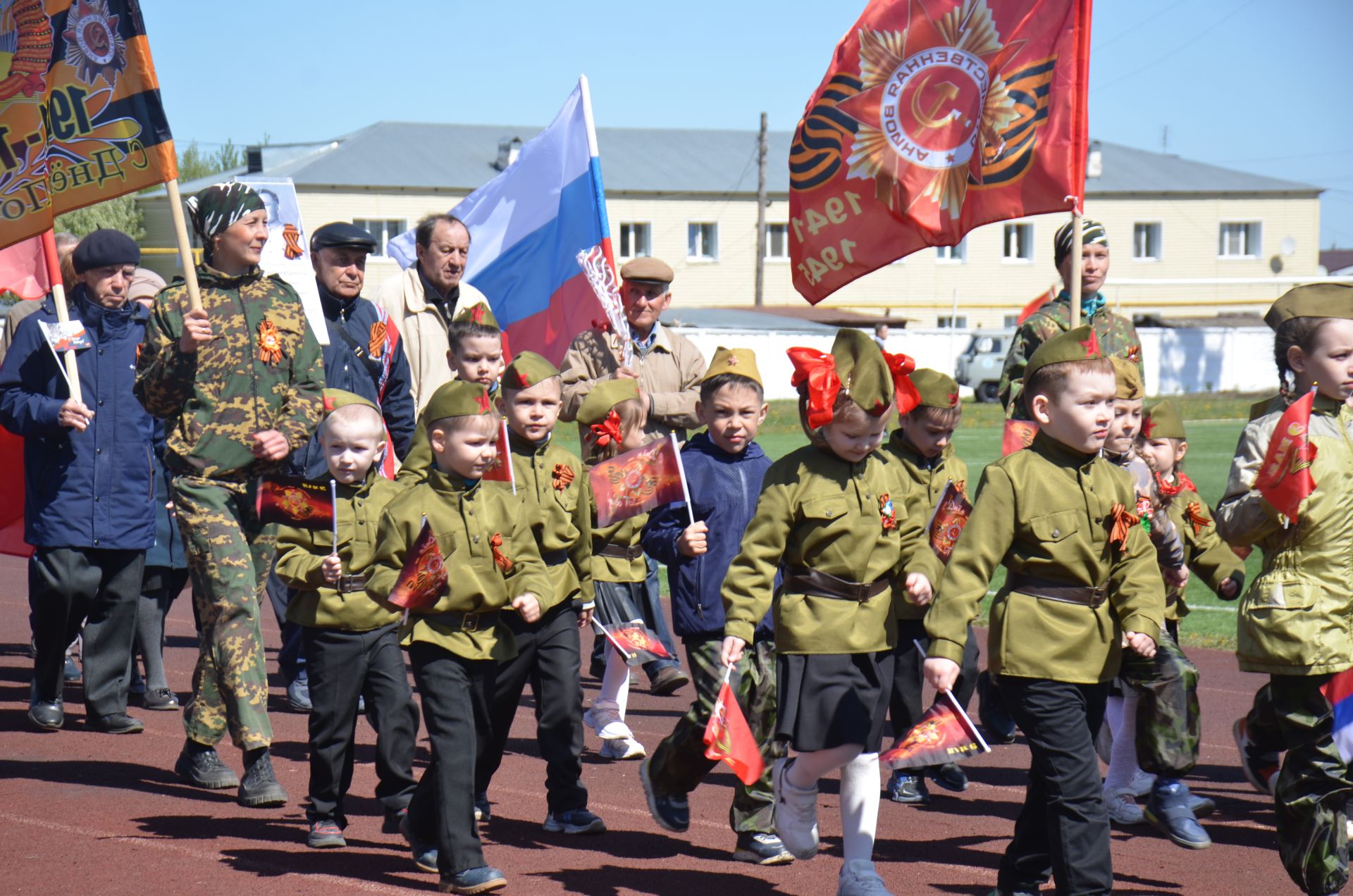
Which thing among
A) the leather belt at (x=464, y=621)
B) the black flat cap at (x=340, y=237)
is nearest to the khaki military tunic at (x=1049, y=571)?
the leather belt at (x=464, y=621)

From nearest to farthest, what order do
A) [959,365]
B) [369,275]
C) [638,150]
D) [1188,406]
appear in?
1. [1188,406]
2. [959,365]
3. [369,275]
4. [638,150]

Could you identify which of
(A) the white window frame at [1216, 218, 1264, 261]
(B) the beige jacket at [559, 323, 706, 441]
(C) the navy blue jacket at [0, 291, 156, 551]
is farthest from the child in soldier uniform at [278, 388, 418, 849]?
(A) the white window frame at [1216, 218, 1264, 261]

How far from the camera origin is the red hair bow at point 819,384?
5195mm

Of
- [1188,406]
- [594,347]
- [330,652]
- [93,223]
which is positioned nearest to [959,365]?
[1188,406]

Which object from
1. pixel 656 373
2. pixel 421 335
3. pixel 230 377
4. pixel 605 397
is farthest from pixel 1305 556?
pixel 421 335

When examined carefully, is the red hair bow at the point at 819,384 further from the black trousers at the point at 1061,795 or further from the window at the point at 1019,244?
the window at the point at 1019,244

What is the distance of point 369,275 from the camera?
5706cm

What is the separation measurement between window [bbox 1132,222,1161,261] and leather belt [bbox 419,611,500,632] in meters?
65.0

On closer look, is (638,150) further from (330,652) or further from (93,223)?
(330,652)

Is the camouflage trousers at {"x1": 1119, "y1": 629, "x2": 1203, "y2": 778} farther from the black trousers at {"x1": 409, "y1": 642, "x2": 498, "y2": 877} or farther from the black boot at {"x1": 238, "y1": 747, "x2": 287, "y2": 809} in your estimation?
the black boot at {"x1": 238, "y1": 747, "x2": 287, "y2": 809}

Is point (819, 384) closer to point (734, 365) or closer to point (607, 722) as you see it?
point (734, 365)

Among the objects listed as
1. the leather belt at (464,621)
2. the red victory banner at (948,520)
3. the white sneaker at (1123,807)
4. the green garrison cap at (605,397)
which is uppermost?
the green garrison cap at (605,397)

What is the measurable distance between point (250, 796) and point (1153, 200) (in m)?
65.3

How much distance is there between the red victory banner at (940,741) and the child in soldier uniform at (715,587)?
3.84ft
